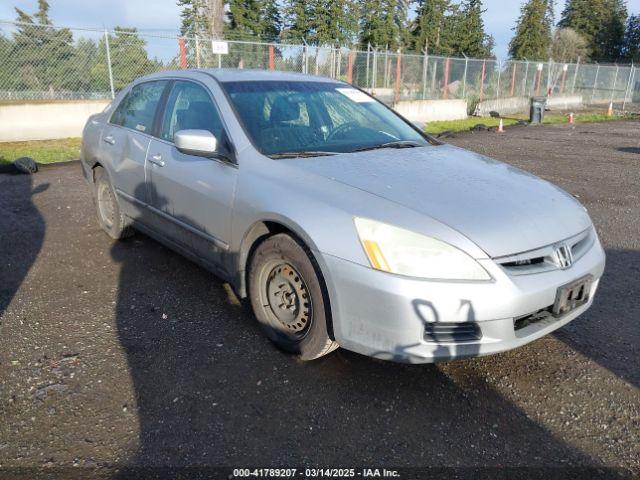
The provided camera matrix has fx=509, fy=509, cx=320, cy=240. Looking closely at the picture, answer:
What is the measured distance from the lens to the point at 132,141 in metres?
4.39

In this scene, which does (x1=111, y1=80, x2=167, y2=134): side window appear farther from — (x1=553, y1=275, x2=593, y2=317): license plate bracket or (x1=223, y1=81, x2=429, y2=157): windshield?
(x1=553, y1=275, x2=593, y2=317): license plate bracket

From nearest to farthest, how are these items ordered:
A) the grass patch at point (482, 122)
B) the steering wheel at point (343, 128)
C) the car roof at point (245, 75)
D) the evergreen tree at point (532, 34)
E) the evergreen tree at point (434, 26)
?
the steering wheel at point (343, 128), the car roof at point (245, 75), the grass patch at point (482, 122), the evergreen tree at point (434, 26), the evergreen tree at point (532, 34)

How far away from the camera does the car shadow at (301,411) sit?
2299 mm

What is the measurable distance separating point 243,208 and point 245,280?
Result: 0.48 m

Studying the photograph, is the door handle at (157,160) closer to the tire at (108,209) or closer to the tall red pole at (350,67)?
the tire at (108,209)

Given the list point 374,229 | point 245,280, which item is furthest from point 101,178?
point 374,229

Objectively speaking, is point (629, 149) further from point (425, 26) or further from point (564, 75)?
point (425, 26)

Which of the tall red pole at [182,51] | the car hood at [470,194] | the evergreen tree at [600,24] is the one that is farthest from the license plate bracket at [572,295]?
the evergreen tree at [600,24]

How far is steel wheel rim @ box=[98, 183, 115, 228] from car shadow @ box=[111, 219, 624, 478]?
1874mm

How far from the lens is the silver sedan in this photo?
2.43 metres

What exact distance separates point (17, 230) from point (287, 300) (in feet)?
12.8

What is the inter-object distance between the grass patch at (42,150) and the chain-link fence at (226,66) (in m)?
1.43

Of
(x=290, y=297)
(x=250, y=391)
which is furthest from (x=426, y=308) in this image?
(x=250, y=391)

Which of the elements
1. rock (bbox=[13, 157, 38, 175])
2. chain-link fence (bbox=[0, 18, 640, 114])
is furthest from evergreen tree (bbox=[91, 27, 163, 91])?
rock (bbox=[13, 157, 38, 175])
